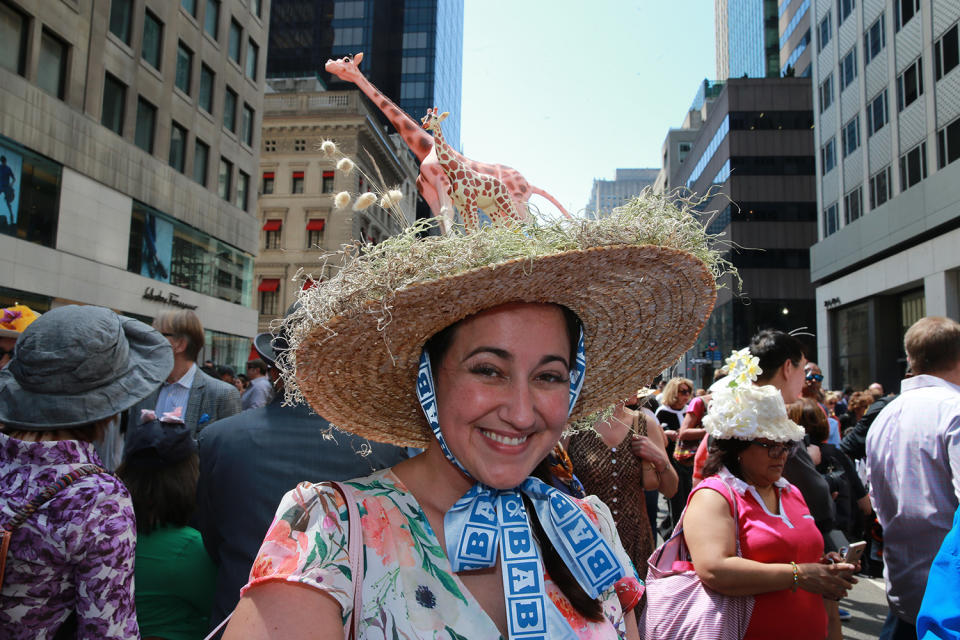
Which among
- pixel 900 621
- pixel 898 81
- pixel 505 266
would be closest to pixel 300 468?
pixel 505 266

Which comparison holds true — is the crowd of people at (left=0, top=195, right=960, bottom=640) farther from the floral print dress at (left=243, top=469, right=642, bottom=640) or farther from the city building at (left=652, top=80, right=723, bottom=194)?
the city building at (left=652, top=80, right=723, bottom=194)

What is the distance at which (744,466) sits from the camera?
130 inches

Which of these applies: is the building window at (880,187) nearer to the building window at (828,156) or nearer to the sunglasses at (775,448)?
the building window at (828,156)

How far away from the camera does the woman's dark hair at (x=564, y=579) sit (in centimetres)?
159

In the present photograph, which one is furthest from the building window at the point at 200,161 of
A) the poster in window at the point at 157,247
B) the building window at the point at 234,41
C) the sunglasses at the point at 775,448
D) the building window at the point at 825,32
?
the building window at the point at 825,32

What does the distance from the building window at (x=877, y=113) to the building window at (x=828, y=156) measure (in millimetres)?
3809

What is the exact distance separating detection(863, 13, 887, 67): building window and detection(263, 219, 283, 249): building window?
2955 centimetres

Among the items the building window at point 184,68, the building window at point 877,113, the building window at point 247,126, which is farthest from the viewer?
the building window at point 877,113

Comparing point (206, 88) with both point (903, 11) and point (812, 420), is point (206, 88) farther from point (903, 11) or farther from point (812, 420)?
point (903, 11)

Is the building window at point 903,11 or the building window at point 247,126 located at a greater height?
the building window at point 903,11

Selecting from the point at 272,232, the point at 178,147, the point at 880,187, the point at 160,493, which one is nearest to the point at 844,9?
the point at 880,187

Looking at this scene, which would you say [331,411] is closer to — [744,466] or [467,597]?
[467,597]

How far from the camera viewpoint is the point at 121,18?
1853 cm

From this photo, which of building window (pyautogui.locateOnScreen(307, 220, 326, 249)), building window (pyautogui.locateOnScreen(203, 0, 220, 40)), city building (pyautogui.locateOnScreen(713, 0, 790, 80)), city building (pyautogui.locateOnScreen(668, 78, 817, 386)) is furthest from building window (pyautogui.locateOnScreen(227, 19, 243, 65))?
city building (pyautogui.locateOnScreen(713, 0, 790, 80))
